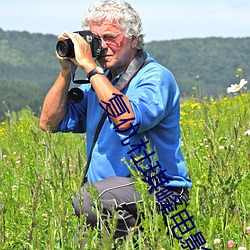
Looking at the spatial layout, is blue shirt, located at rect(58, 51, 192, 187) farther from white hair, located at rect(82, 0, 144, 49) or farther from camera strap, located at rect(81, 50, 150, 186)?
white hair, located at rect(82, 0, 144, 49)

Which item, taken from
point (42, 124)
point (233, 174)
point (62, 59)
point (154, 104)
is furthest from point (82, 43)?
point (233, 174)

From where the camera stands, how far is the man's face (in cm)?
351

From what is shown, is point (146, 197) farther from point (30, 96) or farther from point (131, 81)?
point (30, 96)

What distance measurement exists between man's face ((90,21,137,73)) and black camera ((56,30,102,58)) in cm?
5

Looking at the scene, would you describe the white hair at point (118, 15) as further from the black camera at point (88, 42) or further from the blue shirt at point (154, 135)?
the blue shirt at point (154, 135)

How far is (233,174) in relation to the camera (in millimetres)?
2506

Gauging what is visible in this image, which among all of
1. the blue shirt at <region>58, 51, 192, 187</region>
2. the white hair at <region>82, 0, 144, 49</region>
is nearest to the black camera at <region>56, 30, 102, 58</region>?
the white hair at <region>82, 0, 144, 49</region>

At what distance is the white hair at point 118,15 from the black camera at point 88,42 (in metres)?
0.11

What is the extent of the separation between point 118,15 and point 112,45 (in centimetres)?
16

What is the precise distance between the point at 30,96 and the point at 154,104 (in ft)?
432

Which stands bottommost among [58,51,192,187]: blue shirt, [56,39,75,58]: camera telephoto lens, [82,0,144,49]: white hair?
[58,51,192,187]: blue shirt

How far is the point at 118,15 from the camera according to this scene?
138 inches

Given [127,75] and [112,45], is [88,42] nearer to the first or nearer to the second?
[112,45]

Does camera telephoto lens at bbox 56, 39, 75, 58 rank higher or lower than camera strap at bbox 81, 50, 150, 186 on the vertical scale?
higher
